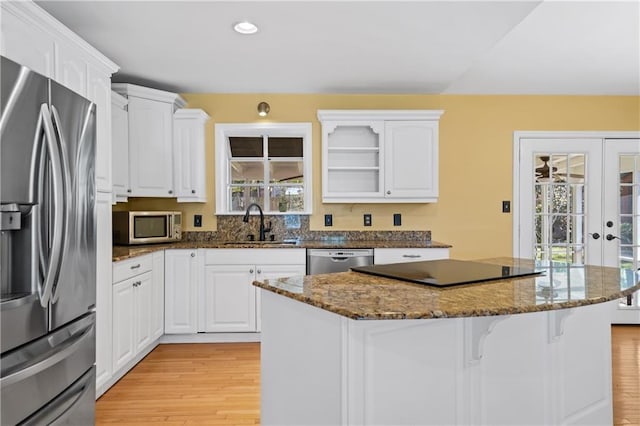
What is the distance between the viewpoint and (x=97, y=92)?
238cm

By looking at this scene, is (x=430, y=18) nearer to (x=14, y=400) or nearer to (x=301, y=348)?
(x=301, y=348)

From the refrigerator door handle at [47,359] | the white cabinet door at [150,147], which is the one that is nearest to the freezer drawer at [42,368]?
the refrigerator door handle at [47,359]

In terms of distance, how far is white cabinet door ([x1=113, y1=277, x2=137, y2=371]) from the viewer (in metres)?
2.58

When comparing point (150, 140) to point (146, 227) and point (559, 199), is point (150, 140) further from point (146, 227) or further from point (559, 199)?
point (559, 199)

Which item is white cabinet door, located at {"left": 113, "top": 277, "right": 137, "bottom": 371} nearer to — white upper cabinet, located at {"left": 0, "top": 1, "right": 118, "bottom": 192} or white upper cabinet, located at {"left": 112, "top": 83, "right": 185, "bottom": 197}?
white upper cabinet, located at {"left": 0, "top": 1, "right": 118, "bottom": 192}

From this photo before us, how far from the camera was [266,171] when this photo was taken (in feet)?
13.3

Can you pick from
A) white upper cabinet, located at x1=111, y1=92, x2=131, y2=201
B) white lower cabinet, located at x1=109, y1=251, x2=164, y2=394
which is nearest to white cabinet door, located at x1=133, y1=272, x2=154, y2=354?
white lower cabinet, located at x1=109, y1=251, x2=164, y2=394

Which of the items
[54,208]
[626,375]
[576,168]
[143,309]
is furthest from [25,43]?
[576,168]

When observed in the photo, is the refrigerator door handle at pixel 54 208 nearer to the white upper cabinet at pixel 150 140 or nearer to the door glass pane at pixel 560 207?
the white upper cabinet at pixel 150 140

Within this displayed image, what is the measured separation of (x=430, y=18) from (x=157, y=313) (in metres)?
3.00

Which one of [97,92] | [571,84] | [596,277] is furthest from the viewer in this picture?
[571,84]

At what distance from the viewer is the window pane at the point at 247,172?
407 cm

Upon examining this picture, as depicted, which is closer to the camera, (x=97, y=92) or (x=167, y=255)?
(x=97, y=92)

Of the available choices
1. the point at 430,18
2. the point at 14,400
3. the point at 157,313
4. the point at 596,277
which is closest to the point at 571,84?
the point at 430,18
